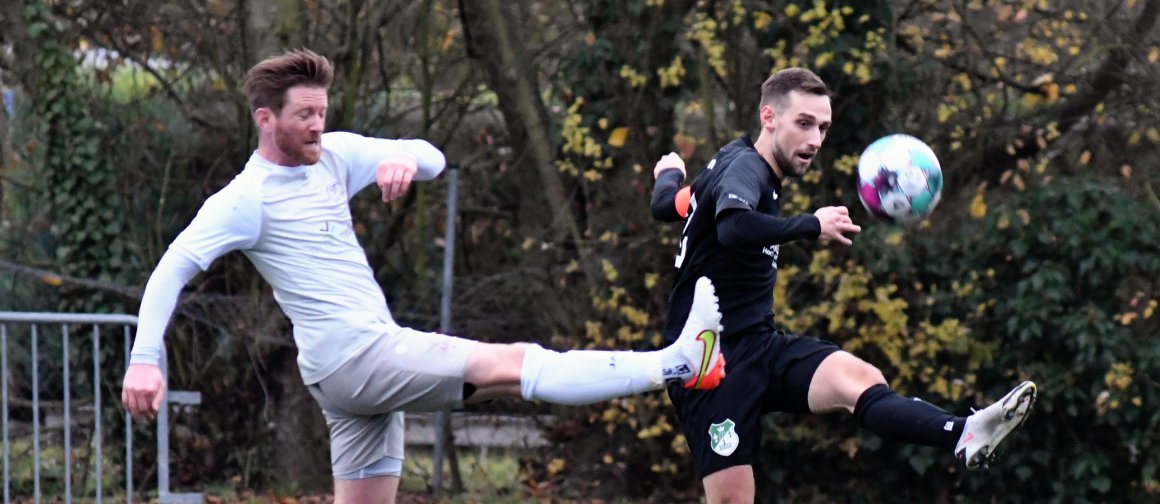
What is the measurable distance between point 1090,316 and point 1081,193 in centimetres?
71

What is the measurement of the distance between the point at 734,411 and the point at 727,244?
71 cm

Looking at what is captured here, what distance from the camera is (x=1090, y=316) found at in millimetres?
9000

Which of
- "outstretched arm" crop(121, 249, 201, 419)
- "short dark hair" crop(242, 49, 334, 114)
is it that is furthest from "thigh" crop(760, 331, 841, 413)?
"outstretched arm" crop(121, 249, 201, 419)

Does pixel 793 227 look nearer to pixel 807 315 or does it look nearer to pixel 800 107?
pixel 800 107

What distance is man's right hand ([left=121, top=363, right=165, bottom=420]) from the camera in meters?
5.04

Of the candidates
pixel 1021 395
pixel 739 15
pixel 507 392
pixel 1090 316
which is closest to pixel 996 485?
pixel 1090 316

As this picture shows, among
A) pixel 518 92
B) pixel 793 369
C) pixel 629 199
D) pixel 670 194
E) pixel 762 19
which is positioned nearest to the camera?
pixel 793 369

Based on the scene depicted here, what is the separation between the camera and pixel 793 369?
5988mm

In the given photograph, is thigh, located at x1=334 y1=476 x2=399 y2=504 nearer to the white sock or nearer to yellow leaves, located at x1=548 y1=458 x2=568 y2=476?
the white sock

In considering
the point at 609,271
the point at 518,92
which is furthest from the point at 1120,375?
the point at 518,92

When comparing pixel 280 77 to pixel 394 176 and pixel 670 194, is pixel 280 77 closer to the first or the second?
pixel 394 176

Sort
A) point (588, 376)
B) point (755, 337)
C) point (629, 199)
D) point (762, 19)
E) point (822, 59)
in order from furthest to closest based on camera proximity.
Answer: point (629, 199) → point (762, 19) → point (822, 59) → point (755, 337) → point (588, 376)

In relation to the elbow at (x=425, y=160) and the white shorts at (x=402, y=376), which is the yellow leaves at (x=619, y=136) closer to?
the elbow at (x=425, y=160)

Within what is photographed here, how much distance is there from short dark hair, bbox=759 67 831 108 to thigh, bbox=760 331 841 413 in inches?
35.9
